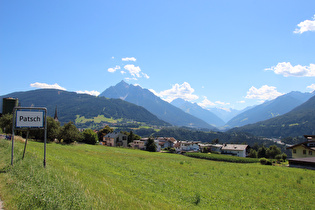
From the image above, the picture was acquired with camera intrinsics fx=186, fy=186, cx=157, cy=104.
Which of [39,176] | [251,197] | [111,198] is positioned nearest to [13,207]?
[39,176]

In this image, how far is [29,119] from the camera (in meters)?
13.9

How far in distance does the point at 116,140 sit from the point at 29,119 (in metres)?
88.2

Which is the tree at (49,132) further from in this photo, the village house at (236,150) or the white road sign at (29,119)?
the village house at (236,150)

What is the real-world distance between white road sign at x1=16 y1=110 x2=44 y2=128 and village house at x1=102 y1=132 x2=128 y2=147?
86.3 m

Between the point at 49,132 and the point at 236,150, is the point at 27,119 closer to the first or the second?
the point at 49,132

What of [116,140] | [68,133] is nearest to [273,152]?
[116,140]

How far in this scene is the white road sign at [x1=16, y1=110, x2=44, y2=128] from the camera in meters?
13.6

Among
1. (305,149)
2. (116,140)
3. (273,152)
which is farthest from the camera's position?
(116,140)

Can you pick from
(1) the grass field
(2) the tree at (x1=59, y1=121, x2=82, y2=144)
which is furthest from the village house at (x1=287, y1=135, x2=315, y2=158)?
(2) the tree at (x1=59, y1=121, x2=82, y2=144)

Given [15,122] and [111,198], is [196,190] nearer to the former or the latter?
[111,198]

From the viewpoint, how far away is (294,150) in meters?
64.3

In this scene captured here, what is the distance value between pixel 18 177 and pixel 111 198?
580 cm

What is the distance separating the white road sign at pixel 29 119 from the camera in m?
13.6

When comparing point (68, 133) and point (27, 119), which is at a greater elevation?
point (27, 119)
